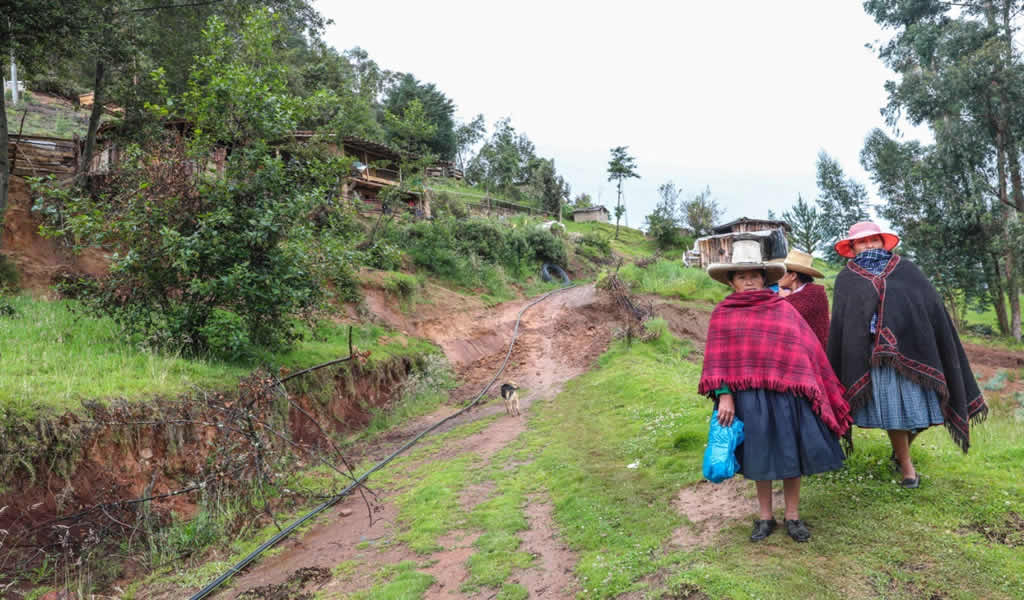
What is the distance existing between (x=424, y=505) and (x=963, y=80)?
27.6 meters

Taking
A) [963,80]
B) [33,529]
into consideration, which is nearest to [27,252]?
[33,529]

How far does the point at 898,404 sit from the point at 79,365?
28.1 ft

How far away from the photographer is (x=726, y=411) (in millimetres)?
3936

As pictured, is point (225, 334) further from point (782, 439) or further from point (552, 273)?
point (552, 273)

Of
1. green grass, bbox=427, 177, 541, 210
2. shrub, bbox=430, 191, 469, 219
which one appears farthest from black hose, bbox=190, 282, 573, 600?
green grass, bbox=427, 177, 541, 210

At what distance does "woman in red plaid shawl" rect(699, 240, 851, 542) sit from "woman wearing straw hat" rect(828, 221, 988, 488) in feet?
1.21

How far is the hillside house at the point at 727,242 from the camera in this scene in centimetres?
2997

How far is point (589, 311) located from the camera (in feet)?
69.8

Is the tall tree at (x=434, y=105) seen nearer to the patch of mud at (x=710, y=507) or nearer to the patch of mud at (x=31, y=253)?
the patch of mud at (x=31, y=253)

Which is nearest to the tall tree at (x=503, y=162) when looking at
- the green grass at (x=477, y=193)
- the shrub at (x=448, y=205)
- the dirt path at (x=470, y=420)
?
the green grass at (x=477, y=193)

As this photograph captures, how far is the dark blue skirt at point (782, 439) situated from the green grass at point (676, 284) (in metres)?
19.2

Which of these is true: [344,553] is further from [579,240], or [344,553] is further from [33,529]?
[579,240]

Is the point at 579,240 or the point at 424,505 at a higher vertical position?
the point at 579,240

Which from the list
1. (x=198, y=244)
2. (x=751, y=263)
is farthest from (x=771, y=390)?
(x=198, y=244)
